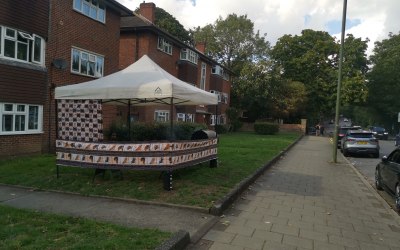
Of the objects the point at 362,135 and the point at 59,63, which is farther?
the point at 362,135

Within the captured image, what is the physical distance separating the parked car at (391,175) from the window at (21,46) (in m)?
11.9

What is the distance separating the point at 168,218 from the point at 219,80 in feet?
114

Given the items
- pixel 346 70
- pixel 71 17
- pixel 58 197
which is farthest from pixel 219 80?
pixel 58 197

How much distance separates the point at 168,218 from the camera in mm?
6031

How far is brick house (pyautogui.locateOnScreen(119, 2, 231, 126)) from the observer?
24.2 meters

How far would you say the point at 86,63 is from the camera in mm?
17281

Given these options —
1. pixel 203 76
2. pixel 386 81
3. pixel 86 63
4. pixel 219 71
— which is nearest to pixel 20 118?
pixel 86 63

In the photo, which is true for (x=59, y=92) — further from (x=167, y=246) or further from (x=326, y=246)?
(x=326, y=246)

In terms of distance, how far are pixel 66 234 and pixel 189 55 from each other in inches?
1039

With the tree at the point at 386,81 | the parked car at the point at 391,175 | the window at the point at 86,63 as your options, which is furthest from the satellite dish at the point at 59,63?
the tree at the point at 386,81

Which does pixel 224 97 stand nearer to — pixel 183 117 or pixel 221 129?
pixel 221 129

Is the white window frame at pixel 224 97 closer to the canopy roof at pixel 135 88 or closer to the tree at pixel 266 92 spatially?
the tree at pixel 266 92

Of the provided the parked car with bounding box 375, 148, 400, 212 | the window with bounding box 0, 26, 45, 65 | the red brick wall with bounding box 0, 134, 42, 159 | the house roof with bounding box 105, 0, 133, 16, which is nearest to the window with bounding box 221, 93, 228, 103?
the house roof with bounding box 105, 0, 133, 16

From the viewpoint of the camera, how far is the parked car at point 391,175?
809cm
